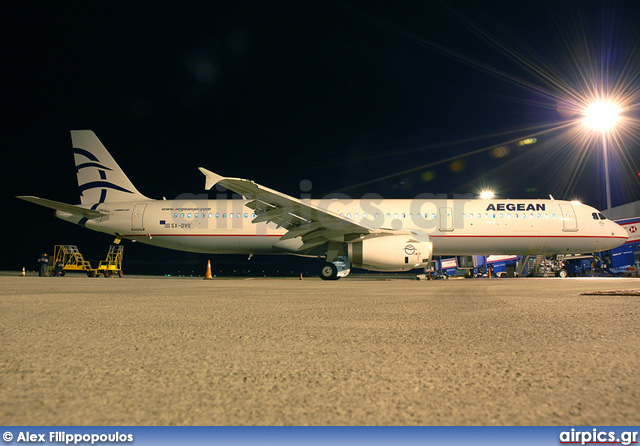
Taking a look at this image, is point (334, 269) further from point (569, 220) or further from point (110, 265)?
point (110, 265)

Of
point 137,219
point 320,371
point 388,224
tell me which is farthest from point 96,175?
point 320,371

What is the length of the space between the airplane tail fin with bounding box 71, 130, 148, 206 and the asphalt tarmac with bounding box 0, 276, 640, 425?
15239 millimetres

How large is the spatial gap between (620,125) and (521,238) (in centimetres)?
1416

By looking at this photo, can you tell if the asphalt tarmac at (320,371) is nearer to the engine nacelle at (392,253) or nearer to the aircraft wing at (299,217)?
the aircraft wing at (299,217)

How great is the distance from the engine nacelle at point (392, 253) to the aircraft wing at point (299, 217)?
0.60 metres

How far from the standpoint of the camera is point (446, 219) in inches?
595

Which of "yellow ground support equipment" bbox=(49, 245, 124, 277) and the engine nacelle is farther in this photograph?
"yellow ground support equipment" bbox=(49, 245, 124, 277)

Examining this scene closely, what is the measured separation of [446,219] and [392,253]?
4.50m

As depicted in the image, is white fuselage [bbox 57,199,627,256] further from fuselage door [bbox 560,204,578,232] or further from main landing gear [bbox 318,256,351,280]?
main landing gear [bbox 318,256,351,280]

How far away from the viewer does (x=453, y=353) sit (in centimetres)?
216

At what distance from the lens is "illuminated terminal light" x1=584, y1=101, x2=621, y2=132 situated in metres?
21.0

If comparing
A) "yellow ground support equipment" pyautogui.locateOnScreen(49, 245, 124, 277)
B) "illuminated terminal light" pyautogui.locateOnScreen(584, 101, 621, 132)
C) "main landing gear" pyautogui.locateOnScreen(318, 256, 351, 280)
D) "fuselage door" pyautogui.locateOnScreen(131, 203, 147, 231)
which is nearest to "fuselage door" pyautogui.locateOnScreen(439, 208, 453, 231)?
"main landing gear" pyautogui.locateOnScreen(318, 256, 351, 280)

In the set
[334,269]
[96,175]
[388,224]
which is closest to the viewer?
[334,269]

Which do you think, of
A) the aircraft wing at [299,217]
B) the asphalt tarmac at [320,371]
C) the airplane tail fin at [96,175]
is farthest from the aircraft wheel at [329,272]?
the asphalt tarmac at [320,371]
